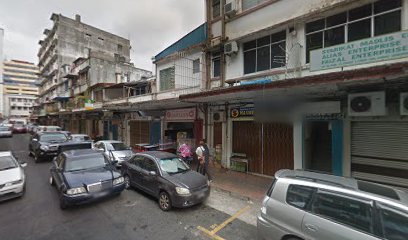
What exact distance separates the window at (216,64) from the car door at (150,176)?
645 cm

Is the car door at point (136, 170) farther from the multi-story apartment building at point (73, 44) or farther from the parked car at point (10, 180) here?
the multi-story apartment building at point (73, 44)

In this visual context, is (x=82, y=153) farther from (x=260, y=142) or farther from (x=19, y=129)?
(x=19, y=129)

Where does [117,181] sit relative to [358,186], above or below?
below

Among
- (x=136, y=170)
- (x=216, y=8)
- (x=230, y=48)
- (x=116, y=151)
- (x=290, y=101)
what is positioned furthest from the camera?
(x=216, y=8)

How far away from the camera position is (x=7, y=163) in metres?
7.29

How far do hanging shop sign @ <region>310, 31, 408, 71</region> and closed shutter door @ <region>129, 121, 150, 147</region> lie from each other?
12619mm

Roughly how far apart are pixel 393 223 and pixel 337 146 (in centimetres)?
492

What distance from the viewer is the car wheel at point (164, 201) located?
19.1 feet

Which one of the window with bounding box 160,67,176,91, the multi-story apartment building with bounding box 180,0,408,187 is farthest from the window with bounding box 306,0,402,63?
the window with bounding box 160,67,176,91

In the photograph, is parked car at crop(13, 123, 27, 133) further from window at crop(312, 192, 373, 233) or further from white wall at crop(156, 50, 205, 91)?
window at crop(312, 192, 373, 233)

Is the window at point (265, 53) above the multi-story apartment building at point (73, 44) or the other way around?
the other way around

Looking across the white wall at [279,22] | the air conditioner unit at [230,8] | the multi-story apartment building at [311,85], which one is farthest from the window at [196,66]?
the air conditioner unit at [230,8]

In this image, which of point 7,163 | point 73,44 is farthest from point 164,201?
point 73,44

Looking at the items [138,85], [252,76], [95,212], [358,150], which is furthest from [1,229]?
[138,85]
